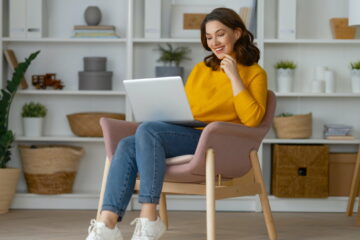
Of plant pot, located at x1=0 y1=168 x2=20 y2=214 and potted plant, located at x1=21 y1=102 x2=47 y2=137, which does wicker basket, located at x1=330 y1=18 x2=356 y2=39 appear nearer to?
potted plant, located at x1=21 y1=102 x2=47 y2=137

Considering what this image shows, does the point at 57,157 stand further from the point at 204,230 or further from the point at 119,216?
the point at 119,216

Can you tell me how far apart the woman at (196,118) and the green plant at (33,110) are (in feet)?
5.49

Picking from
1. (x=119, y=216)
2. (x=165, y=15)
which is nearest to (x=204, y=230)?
(x=119, y=216)

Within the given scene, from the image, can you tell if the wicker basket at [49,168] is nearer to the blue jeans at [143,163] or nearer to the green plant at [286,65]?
the green plant at [286,65]

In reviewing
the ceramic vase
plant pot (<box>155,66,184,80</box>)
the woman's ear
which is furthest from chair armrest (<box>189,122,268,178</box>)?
the ceramic vase

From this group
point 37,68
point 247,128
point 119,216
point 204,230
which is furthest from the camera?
point 37,68

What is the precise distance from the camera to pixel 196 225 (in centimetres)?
396

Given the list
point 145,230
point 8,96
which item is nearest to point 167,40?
point 8,96

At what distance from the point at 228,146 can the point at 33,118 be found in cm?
206

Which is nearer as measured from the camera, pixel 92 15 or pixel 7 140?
pixel 7 140

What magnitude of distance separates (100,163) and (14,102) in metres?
0.72

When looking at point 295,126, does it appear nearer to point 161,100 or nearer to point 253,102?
point 253,102

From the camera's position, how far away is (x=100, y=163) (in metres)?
4.94

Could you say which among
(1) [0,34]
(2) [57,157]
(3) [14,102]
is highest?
(1) [0,34]
